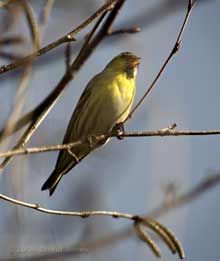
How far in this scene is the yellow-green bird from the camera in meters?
4.18

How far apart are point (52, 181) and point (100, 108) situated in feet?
2.69

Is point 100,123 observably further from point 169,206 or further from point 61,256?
point 61,256

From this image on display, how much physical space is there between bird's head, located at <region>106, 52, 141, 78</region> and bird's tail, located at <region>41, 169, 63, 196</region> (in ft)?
3.51

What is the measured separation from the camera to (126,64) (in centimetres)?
469

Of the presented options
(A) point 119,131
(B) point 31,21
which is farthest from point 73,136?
(B) point 31,21

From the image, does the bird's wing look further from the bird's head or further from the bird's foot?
the bird's foot

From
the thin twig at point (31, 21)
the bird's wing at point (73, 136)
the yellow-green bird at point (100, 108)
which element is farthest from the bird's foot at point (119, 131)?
the thin twig at point (31, 21)

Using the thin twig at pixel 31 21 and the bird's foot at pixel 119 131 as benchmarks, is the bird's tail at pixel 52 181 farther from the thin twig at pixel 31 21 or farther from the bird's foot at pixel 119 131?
the thin twig at pixel 31 21

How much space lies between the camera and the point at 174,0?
1565 mm

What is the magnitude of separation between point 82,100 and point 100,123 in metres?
0.32

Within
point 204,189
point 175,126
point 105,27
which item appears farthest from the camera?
point 175,126

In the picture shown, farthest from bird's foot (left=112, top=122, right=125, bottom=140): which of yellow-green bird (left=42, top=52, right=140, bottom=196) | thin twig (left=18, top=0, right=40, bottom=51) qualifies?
thin twig (left=18, top=0, right=40, bottom=51)

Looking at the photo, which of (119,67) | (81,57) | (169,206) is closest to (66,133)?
(119,67)

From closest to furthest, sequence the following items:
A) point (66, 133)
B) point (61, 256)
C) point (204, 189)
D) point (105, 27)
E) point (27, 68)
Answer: point (105, 27) < point (27, 68) < point (61, 256) < point (204, 189) < point (66, 133)
